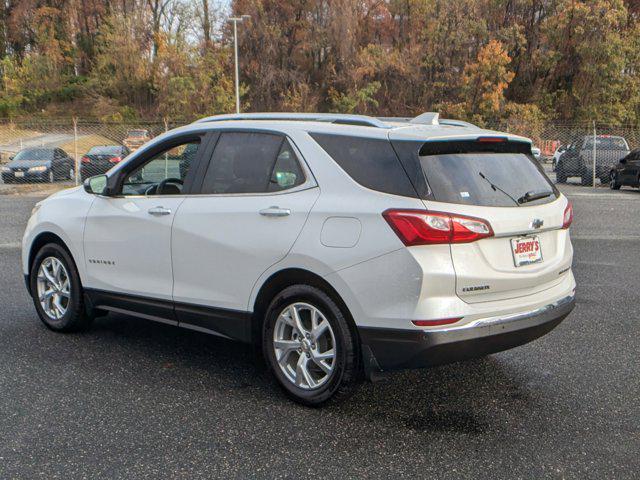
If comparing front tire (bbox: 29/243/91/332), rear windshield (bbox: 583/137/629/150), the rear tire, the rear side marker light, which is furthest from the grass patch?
the rear side marker light

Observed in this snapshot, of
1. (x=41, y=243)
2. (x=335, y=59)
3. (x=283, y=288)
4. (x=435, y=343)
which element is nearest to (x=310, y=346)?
(x=283, y=288)

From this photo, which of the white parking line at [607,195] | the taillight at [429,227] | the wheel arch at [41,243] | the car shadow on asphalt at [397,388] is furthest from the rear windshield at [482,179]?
the white parking line at [607,195]

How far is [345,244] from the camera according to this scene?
3744 mm

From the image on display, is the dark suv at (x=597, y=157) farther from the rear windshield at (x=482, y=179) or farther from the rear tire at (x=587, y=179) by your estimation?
the rear windshield at (x=482, y=179)

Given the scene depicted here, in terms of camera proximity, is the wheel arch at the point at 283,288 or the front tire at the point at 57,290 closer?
the wheel arch at the point at 283,288

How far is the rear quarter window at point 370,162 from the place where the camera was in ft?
12.2

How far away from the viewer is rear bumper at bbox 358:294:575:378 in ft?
11.7

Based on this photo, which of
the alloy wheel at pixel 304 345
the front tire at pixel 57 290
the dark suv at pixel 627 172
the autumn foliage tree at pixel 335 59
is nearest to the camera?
the alloy wheel at pixel 304 345

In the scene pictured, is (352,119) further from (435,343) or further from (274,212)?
(435,343)

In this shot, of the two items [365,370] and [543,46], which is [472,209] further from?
[543,46]

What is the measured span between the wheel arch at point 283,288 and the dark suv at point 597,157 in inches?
876

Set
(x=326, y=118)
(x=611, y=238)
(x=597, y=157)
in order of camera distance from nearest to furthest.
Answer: (x=326, y=118), (x=611, y=238), (x=597, y=157)

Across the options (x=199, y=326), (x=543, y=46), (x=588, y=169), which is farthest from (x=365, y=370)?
(x=543, y=46)

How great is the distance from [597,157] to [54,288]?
2241cm
